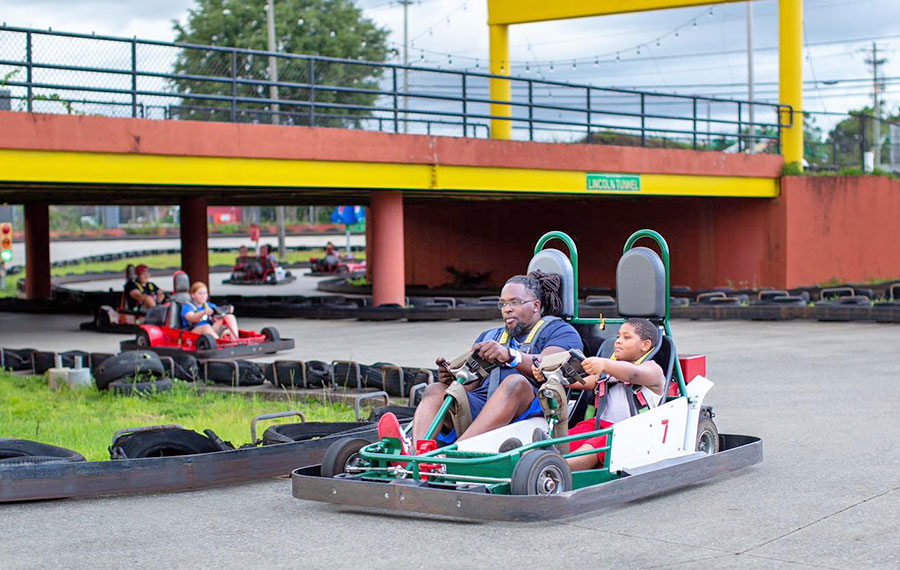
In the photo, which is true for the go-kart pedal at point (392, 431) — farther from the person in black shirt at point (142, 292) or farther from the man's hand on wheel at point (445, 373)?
the person in black shirt at point (142, 292)

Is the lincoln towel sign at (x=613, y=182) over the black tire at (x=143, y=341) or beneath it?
over

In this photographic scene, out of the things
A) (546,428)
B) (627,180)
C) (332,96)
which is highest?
(332,96)

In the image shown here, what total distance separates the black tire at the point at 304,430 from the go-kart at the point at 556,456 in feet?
2.82

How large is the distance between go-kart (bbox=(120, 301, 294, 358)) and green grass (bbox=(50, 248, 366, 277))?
79.2ft

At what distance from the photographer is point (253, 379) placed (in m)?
9.98

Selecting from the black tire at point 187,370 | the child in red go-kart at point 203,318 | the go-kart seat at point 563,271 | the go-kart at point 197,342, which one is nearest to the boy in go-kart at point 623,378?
the go-kart seat at point 563,271

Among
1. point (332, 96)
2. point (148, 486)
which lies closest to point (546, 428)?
point (148, 486)

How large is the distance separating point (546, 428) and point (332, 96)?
126 feet

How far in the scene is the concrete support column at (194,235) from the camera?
20797 mm

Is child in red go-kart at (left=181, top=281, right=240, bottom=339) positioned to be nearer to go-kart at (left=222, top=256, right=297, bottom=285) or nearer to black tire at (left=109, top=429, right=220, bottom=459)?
black tire at (left=109, top=429, right=220, bottom=459)

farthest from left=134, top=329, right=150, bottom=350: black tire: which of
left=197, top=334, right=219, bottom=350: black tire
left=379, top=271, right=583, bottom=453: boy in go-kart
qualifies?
left=379, top=271, right=583, bottom=453: boy in go-kart

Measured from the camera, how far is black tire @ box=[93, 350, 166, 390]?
962 centimetres

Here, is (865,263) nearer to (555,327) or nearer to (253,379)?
(253,379)

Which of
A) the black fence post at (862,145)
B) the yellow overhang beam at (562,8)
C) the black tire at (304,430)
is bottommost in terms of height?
the black tire at (304,430)
